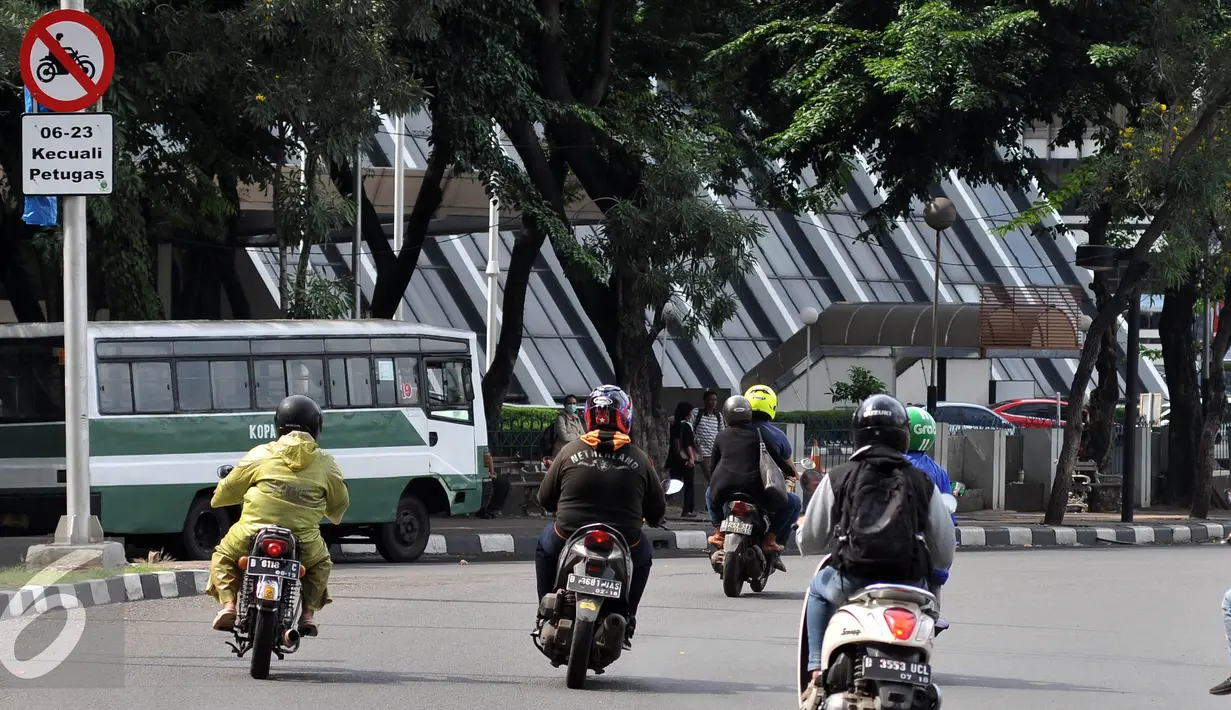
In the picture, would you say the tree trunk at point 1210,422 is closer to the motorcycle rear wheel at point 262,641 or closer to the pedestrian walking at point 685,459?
the pedestrian walking at point 685,459

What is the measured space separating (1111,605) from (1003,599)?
0.87 m

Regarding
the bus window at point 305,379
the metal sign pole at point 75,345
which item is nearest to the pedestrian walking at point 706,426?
the bus window at point 305,379

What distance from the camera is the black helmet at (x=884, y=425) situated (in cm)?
644

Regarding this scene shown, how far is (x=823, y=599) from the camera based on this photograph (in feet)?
21.3

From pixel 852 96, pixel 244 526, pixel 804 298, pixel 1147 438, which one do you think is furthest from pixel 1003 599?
pixel 804 298

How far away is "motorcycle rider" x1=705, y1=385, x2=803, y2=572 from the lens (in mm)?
13445

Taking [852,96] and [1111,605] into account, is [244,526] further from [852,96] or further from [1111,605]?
[852,96]

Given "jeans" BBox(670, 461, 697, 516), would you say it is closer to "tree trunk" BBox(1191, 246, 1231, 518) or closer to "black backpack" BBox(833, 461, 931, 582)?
"tree trunk" BBox(1191, 246, 1231, 518)

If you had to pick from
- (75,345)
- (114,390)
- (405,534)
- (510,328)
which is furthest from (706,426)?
(75,345)

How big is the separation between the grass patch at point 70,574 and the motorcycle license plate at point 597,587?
206 inches

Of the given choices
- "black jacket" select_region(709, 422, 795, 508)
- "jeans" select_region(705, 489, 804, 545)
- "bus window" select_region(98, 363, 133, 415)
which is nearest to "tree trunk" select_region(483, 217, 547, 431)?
"bus window" select_region(98, 363, 133, 415)

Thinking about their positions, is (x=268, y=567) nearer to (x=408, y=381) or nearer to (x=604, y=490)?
(x=604, y=490)

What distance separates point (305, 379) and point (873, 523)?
13.0 m

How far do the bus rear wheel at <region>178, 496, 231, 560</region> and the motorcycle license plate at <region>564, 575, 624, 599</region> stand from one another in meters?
9.81
